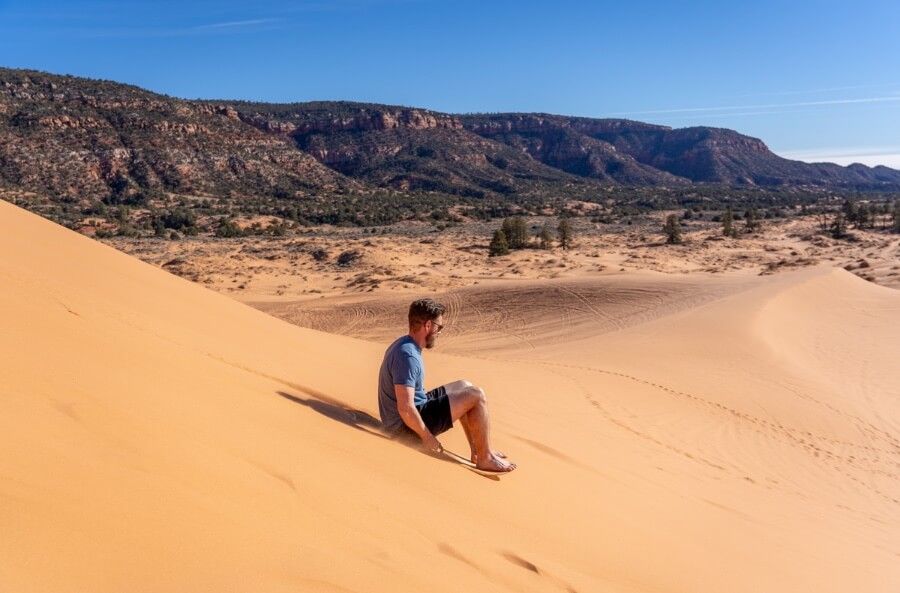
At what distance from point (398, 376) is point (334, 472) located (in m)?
1.30

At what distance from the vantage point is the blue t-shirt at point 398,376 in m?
4.76

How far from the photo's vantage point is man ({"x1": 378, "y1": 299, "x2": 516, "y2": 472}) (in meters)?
4.75

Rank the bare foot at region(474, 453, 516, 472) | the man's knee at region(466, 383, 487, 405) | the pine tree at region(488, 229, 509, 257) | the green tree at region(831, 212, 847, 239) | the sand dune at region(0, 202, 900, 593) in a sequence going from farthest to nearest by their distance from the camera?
the green tree at region(831, 212, 847, 239) → the pine tree at region(488, 229, 509, 257) → the man's knee at region(466, 383, 487, 405) → the bare foot at region(474, 453, 516, 472) → the sand dune at region(0, 202, 900, 593)

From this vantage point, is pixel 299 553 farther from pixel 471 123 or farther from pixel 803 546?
pixel 471 123

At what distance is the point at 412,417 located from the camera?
4617 millimetres

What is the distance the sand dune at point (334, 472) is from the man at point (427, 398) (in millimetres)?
232

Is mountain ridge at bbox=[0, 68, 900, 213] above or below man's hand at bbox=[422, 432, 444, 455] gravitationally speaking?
above

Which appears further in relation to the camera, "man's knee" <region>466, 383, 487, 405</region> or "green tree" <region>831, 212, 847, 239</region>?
"green tree" <region>831, 212, 847, 239</region>

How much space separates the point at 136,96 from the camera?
64875 millimetres

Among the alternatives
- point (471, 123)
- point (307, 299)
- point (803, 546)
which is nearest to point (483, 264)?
point (307, 299)

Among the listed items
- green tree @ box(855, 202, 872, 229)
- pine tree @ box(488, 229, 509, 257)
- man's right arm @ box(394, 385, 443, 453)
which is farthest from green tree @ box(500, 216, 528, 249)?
man's right arm @ box(394, 385, 443, 453)

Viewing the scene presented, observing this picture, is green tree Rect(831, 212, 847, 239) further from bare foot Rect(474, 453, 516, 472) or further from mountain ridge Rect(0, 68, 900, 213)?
bare foot Rect(474, 453, 516, 472)

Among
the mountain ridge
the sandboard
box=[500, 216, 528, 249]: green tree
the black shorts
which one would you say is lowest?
the sandboard

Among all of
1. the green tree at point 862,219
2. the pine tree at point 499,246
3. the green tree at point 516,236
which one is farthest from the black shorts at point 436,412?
the green tree at point 862,219
